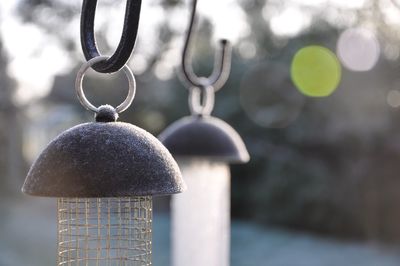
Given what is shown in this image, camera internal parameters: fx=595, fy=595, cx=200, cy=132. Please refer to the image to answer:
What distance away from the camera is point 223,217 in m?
2.29

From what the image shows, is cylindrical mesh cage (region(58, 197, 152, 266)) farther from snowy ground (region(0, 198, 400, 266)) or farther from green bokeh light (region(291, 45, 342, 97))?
green bokeh light (region(291, 45, 342, 97))

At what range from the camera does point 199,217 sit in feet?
7.12

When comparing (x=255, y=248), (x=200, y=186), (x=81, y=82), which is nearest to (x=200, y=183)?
(x=200, y=186)

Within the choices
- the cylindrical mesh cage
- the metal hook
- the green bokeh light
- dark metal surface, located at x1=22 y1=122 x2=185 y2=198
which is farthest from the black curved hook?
the green bokeh light

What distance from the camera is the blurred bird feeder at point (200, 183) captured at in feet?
7.06

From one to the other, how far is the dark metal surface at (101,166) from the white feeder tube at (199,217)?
97cm

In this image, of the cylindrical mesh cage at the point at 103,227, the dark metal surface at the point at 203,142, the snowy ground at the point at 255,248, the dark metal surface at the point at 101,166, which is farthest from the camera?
the snowy ground at the point at 255,248

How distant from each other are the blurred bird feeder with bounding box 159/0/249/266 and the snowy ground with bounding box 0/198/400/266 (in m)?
4.63

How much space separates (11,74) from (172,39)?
240 cm

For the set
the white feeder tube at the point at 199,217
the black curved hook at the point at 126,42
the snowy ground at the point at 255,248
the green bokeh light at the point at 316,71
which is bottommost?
the snowy ground at the point at 255,248

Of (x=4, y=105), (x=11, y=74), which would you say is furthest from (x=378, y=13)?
(x=4, y=105)

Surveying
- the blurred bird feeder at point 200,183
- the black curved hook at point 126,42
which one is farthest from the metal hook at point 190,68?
the black curved hook at point 126,42

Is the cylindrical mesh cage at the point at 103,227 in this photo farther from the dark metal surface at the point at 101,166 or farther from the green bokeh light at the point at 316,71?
the green bokeh light at the point at 316,71

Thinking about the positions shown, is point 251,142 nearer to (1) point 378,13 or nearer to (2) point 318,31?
(2) point 318,31
